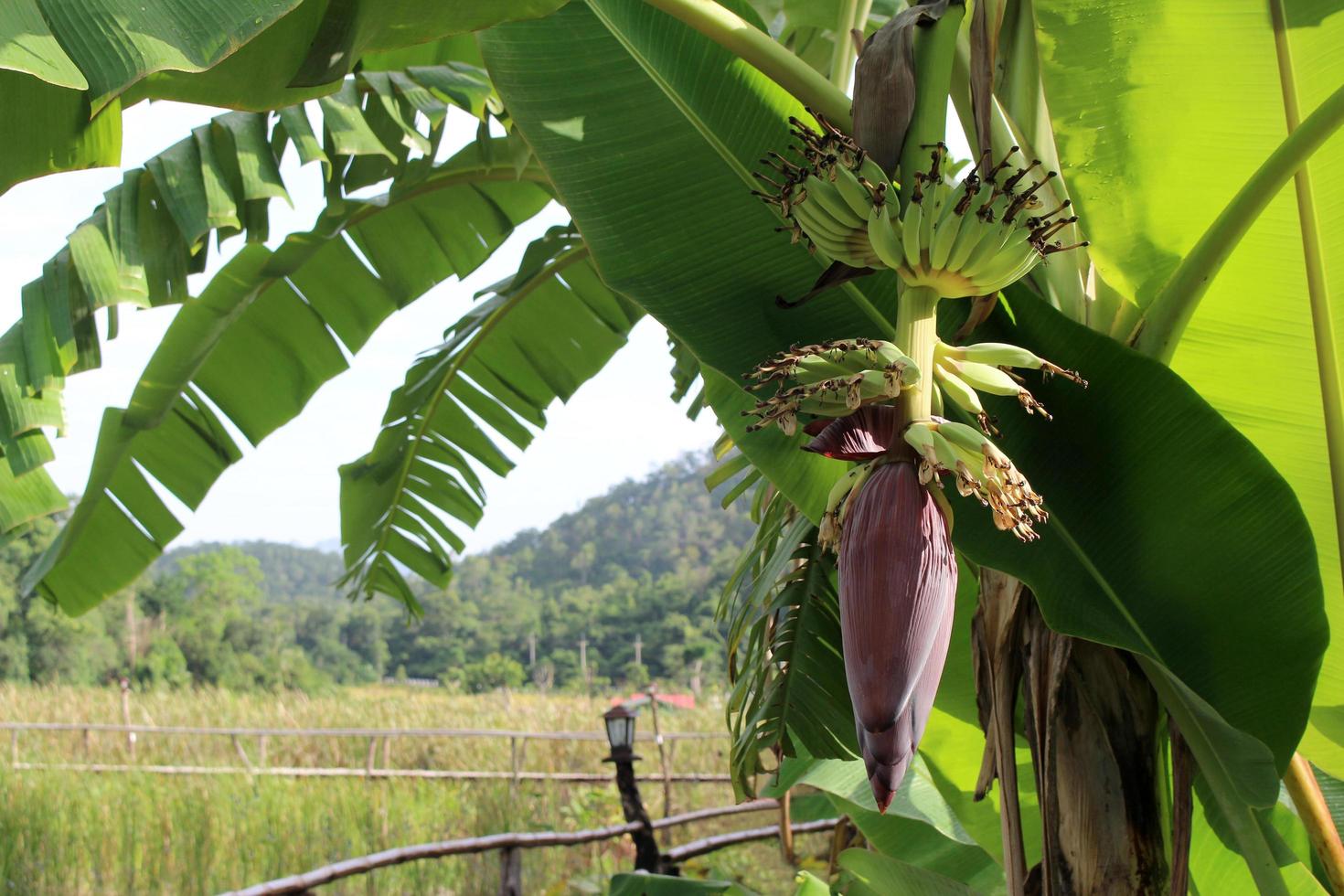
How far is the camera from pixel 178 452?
203cm

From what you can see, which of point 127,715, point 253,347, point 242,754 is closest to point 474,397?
point 253,347

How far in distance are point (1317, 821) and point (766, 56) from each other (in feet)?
2.63

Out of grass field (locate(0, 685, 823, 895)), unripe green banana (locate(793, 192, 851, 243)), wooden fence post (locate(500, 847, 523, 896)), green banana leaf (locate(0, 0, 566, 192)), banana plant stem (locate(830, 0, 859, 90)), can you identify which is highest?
banana plant stem (locate(830, 0, 859, 90))

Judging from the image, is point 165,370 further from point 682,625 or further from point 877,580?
point 682,625

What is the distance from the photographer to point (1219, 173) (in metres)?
0.84

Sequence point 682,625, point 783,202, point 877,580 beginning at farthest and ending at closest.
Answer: point 682,625 → point 783,202 → point 877,580

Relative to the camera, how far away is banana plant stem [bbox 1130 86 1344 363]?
66cm

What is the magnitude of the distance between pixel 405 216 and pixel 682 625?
931 inches

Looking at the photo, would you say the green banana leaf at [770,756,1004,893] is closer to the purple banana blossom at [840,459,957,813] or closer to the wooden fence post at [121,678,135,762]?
the purple banana blossom at [840,459,957,813]

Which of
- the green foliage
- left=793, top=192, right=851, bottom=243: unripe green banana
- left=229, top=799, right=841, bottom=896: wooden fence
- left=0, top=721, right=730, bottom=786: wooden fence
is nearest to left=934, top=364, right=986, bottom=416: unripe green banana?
left=793, top=192, right=851, bottom=243: unripe green banana

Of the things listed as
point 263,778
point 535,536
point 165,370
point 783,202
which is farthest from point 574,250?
point 535,536

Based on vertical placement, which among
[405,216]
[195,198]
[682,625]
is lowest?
[682,625]

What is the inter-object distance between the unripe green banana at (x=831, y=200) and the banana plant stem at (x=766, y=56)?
163 millimetres

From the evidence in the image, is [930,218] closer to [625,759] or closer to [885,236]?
[885,236]
